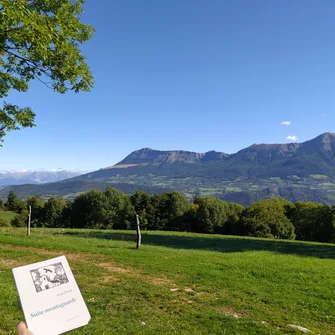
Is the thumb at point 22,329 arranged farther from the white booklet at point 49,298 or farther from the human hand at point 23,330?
the white booklet at point 49,298

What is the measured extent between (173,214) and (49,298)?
315 feet

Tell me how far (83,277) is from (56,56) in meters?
10.4

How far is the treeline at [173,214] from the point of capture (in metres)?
83.5

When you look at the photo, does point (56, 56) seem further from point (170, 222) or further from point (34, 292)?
point (170, 222)

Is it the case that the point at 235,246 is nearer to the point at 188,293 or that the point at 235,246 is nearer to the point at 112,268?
the point at 112,268

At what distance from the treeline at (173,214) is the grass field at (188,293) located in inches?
2531

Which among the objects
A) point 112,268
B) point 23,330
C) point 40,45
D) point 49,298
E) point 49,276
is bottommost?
point 112,268

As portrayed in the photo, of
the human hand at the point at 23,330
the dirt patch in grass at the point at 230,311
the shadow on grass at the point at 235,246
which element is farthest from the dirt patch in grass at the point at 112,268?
the shadow on grass at the point at 235,246

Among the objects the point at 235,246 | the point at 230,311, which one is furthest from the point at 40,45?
the point at 235,246

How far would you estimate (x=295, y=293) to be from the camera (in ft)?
43.9

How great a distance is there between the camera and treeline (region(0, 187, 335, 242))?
83500 millimetres

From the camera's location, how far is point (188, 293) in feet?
40.7

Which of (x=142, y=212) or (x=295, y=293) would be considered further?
(x=142, y=212)

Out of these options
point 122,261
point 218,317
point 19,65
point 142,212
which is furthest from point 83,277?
point 142,212
